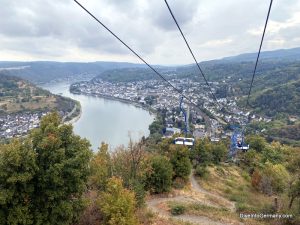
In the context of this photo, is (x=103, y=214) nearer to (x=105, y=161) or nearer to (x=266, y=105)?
(x=105, y=161)

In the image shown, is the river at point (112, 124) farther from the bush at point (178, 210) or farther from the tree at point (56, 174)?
the tree at point (56, 174)

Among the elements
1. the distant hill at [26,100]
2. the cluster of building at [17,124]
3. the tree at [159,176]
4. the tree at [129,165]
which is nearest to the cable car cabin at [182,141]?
the tree at [159,176]

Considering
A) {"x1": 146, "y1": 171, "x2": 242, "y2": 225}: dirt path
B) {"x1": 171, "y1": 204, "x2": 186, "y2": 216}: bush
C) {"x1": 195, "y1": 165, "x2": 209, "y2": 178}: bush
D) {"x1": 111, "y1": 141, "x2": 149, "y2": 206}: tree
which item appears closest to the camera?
{"x1": 146, "y1": 171, "x2": 242, "y2": 225}: dirt path

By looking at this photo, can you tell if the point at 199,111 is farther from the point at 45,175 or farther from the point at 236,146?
the point at 45,175

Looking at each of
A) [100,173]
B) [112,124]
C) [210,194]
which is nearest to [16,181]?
[100,173]

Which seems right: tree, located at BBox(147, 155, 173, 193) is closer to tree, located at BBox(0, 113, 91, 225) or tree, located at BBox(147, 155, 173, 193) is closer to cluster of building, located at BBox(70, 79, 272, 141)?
tree, located at BBox(0, 113, 91, 225)

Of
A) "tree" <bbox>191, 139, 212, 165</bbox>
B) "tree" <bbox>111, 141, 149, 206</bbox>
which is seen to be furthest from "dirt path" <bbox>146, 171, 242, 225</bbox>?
"tree" <bbox>191, 139, 212, 165</bbox>
